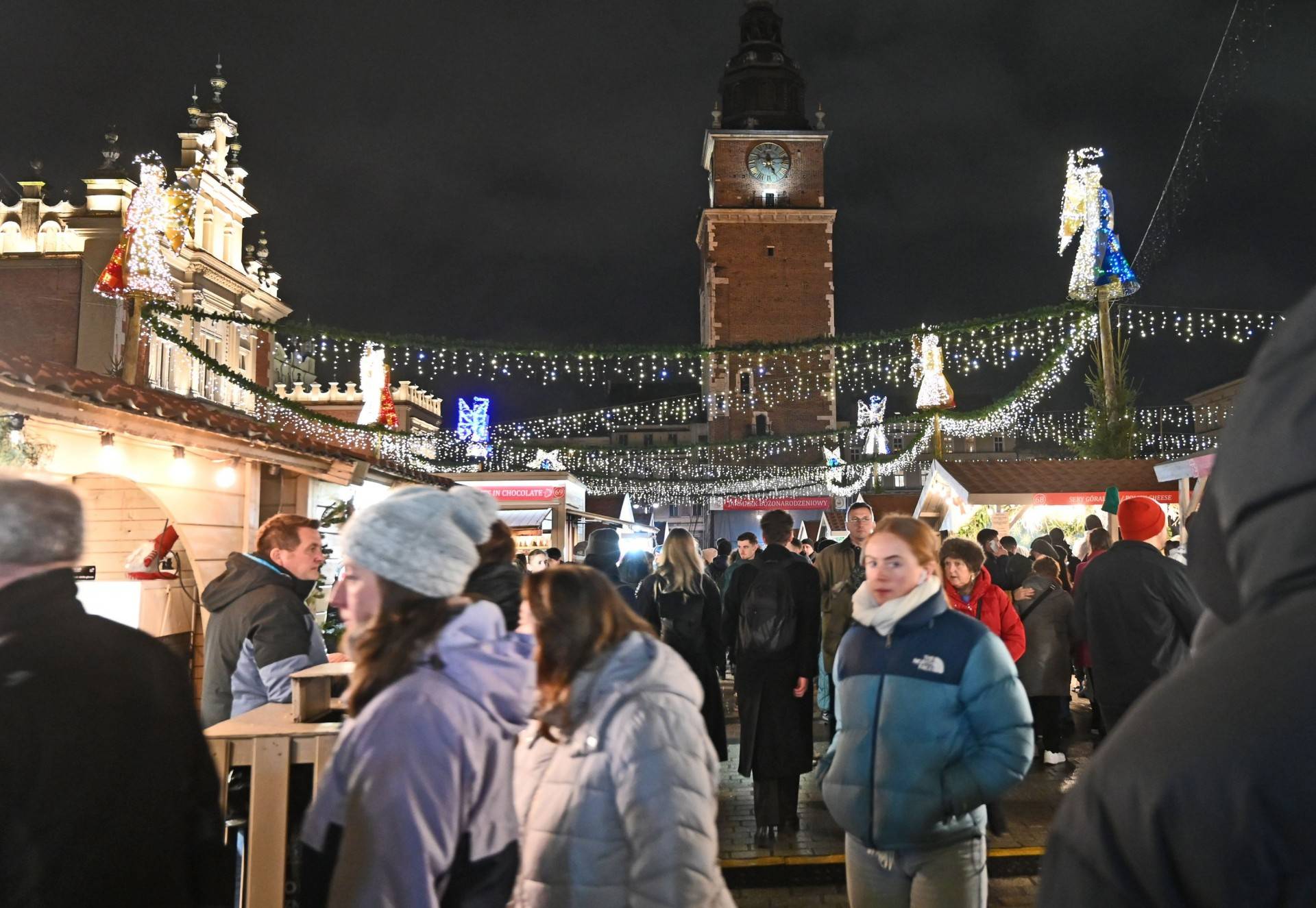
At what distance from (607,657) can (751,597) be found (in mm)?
3369

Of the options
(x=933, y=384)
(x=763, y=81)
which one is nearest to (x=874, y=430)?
(x=763, y=81)

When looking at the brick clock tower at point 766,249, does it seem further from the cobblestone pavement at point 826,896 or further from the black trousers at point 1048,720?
the cobblestone pavement at point 826,896

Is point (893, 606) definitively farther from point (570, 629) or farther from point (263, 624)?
point (263, 624)

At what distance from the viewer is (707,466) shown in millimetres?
50594

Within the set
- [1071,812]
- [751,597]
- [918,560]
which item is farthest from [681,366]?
[1071,812]

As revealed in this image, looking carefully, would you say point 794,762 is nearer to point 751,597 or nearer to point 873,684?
point 751,597

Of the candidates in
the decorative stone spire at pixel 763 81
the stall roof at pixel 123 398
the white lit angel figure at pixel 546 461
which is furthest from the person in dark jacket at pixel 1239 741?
the decorative stone spire at pixel 763 81

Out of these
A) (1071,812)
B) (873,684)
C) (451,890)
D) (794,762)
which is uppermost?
(1071,812)

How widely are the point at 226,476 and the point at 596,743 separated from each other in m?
7.31

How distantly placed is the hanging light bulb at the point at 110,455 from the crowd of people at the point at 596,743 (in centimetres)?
373

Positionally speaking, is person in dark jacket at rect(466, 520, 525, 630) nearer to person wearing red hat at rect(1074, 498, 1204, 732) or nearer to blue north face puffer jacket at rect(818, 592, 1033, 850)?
blue north face puffer jacket at rect(818, 592, 1033, 850)

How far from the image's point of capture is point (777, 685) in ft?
19.5

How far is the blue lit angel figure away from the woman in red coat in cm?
→ 1266

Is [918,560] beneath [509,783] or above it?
above
